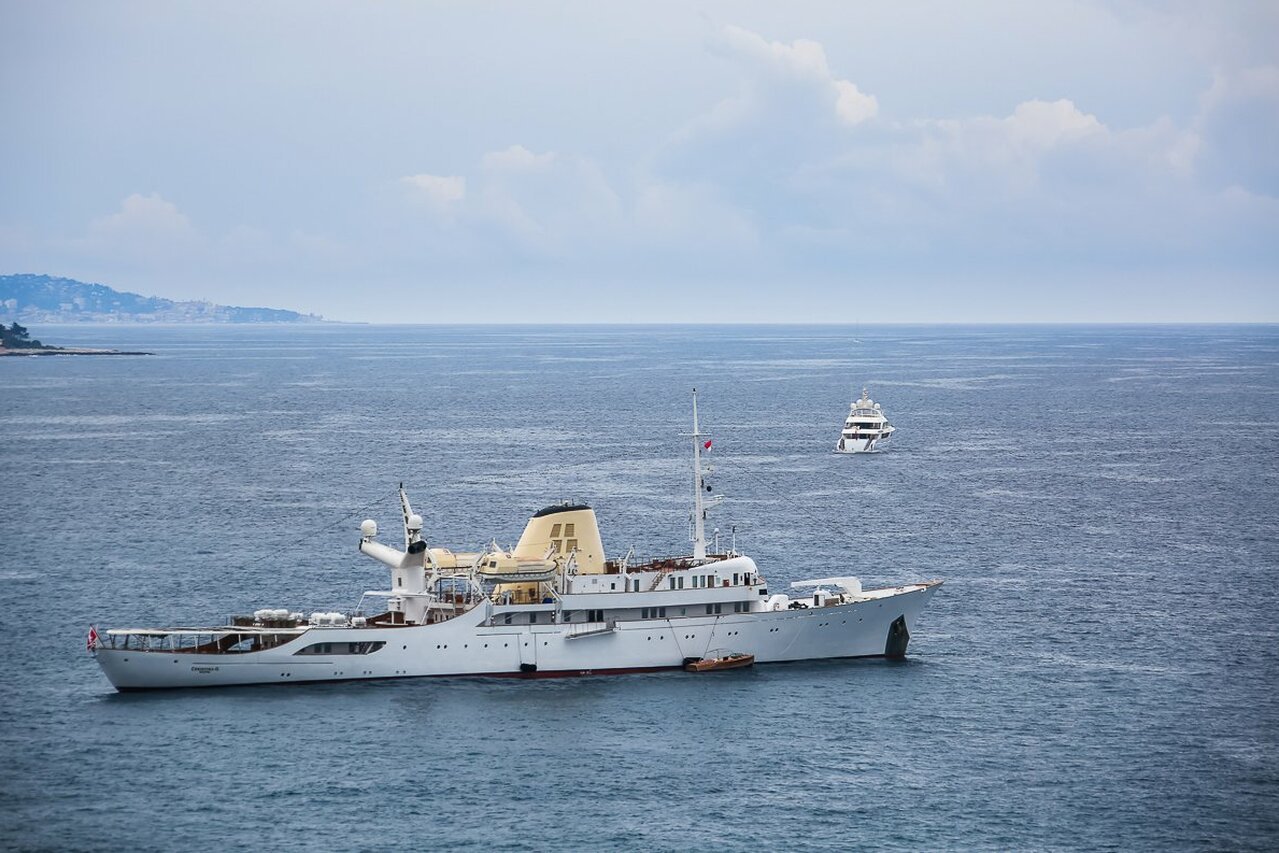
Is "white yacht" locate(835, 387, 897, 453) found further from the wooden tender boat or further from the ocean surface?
the wooden tender boat

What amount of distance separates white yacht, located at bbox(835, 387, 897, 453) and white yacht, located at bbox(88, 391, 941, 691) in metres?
75.3

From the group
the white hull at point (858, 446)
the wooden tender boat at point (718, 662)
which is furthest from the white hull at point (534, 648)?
the white hull at point (858, 446)

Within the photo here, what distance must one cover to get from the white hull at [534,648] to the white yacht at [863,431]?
248 ft

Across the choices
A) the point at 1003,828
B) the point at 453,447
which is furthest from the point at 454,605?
the point at 453,447

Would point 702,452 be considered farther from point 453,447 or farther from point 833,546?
point 833,546

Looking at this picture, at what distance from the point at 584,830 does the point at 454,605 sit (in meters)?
18.5

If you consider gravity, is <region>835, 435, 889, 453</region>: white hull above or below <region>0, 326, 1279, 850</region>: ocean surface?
above

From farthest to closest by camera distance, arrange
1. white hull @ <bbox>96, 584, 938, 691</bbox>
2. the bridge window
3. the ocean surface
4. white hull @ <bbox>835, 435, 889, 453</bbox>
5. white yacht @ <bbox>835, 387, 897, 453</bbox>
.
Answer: white yacht @ <bbox>835, 387, 897, 453</bbox>, white hull @ <bbox>835, 435, 889, 453</bbox>, the bridge window, white hull @ <bbox>96, 584, 938, 691</bbox>, the ocean surface

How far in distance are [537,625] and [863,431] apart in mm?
84486

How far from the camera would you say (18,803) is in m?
50.5

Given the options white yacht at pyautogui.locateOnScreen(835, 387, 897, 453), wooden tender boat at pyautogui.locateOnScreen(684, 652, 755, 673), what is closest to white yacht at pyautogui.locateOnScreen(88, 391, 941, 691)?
wooden tender boat at pyautogui.locateOnScreen(684, 652, 755, 673)

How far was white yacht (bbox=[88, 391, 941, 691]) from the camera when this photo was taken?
64.6m

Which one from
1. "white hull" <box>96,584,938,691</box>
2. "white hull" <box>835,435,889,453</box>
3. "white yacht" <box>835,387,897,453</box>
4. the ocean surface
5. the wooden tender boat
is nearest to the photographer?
the ocean surface

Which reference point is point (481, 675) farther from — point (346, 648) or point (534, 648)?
point (346, 648)
